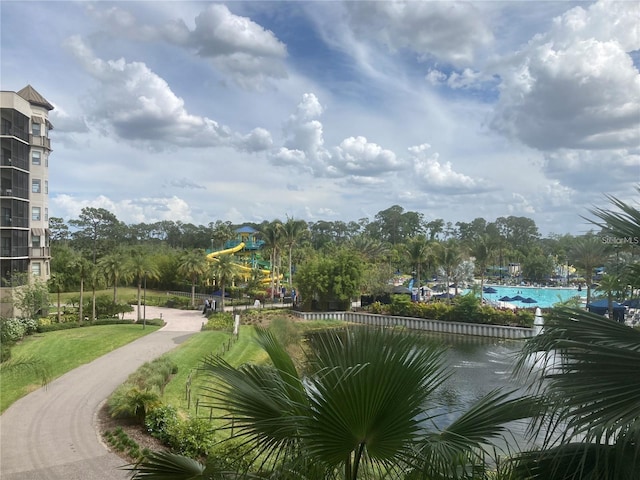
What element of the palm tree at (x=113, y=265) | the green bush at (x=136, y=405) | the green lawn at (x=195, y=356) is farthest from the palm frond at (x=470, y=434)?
the palm tree at (x=113, y=265)

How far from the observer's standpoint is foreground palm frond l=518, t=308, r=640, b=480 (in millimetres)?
2924

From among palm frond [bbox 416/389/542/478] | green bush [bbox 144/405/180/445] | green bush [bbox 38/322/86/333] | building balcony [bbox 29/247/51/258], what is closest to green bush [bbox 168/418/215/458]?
green bush [bbox 144/405/180/445]

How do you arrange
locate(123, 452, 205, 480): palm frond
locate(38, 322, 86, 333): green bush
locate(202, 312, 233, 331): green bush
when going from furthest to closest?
locate(202, 312, 233, 331): green bush < locate(38, 322, 86, 333): green bush < locate(123, 452, 205, 480): palm frond

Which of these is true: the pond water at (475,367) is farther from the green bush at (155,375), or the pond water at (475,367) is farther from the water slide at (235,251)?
the water slide at (235,251)

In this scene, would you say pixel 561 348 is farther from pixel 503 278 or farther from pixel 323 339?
pixel 503 278

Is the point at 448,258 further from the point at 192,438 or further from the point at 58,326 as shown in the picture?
the point at 192,438

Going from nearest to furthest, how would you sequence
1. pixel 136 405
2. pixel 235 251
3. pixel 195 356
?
pixel 136 405 < pixel 195 356 < pixel 235 251

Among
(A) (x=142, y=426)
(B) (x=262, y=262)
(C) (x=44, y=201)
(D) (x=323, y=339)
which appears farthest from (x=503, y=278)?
(D) (x=323, y=339)

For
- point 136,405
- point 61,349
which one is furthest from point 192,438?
point 61,349

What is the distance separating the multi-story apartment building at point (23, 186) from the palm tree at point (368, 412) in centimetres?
3420

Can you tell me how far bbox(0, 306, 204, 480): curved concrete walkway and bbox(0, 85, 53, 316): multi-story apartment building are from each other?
14844 mm

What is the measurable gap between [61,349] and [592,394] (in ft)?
94.8

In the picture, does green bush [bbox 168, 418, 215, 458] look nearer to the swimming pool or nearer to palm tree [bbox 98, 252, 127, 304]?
palm tree [bbox 98, 252, 127, 304]

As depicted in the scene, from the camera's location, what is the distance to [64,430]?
47.7 feet
